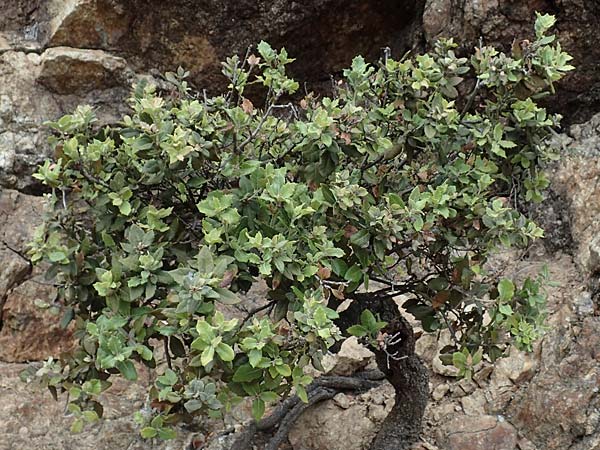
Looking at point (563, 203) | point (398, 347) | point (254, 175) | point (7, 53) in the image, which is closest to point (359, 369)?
point (398, 347)

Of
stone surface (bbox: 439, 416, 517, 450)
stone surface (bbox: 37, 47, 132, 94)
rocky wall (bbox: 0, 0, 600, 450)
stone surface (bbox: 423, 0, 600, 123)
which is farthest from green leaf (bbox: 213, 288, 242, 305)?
stone surface (bbox: 423, 0, 600, 123)

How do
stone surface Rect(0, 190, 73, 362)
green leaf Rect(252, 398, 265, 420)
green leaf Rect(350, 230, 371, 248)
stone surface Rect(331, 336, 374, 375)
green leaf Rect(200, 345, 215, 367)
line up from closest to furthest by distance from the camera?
green leaf Rect(200, 345, 215, 367) < green leaf Rect(252, 398, 265, 420) < green leaf Rect(350, 230, 371, 248) < stone surface Rect(331, 336, 374, 375) < stone surface Rect(0, 190, 73, 362)

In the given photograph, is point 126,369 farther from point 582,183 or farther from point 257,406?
point 582,183

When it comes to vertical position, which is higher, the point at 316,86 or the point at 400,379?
the point at 316,86

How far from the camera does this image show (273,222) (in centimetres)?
215

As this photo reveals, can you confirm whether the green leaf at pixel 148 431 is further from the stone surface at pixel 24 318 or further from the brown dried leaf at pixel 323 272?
the stone surface at pixel 24 318

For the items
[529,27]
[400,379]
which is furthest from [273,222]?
[529,27]

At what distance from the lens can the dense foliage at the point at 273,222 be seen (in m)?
2.03

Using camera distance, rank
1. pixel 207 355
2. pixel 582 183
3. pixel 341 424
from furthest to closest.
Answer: pixel 582 183
pixel 341 424
pixel 207 355

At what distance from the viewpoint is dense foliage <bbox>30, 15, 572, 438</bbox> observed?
2031 millimetres

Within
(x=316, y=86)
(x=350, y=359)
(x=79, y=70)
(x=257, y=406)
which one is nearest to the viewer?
(x=257, y=406)

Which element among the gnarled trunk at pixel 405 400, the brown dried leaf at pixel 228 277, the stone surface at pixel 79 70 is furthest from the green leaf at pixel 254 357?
the stone surface at pixel 79 70

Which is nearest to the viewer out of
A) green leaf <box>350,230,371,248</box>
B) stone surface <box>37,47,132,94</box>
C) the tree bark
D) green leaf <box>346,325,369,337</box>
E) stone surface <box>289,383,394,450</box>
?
green leaf <box>350,230,371,248</box>

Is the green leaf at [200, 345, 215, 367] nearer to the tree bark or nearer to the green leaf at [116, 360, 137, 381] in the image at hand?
the green leaf at [116, 360, 137, 381]
